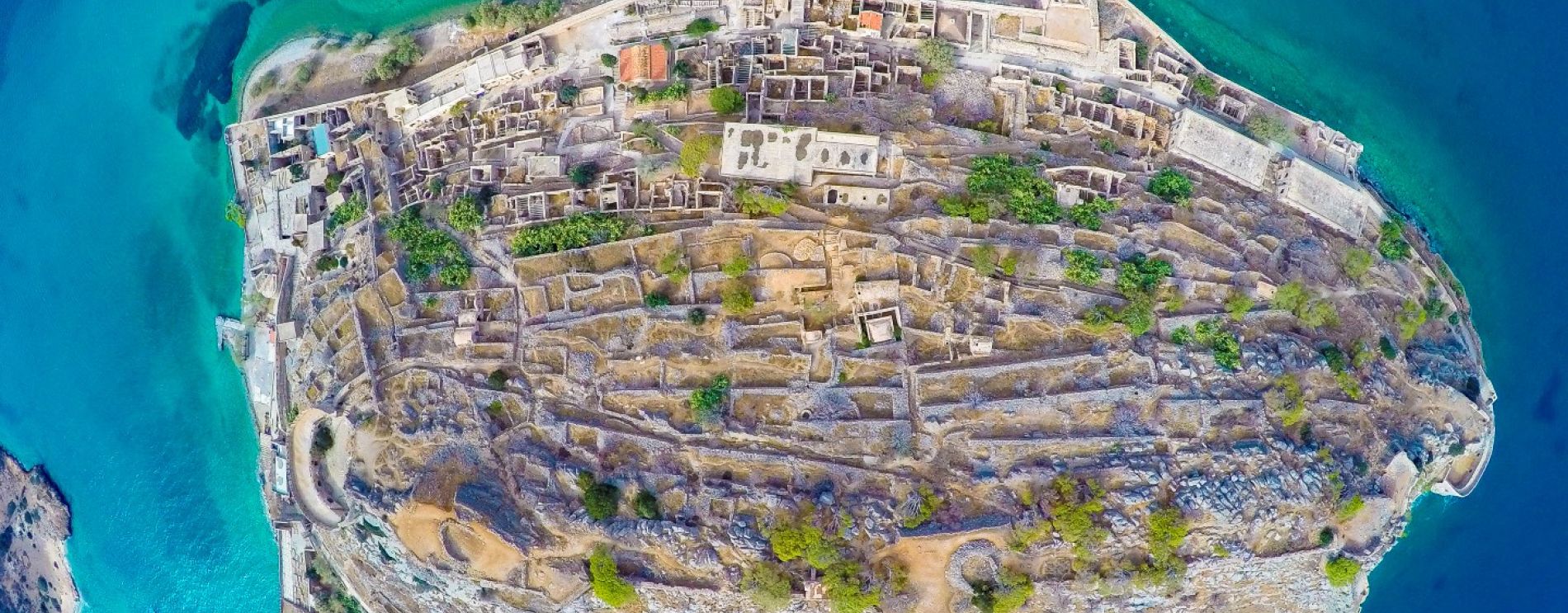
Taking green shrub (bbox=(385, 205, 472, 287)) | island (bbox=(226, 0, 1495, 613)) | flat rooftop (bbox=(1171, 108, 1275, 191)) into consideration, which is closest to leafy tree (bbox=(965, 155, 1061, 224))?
island (bbox=(226, 0, 1495, 613))

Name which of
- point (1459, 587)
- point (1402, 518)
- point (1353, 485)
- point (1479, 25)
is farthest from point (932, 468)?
point (1479, 25)

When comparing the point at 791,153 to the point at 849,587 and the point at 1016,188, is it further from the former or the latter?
the point at 849,587

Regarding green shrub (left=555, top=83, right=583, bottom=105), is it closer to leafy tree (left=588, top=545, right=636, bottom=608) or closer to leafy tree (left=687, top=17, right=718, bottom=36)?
leafy tree (left=687, top=17, right=718, bottom=36)

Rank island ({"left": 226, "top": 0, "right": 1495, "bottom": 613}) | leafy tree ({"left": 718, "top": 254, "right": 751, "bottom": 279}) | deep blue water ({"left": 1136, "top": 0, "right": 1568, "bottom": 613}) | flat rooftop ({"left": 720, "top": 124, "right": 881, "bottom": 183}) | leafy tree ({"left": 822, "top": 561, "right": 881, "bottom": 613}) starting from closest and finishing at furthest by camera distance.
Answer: leafy tree ({"left": 822, "top": 561, "right": 881, "bottom": 613})
island ({"left": 226, "top": 0, "right": 1495, "bottom": 613})
leafy tree ({"left": 718, "top": 254, "right": 751, "bottom": 279})
flat rooftop ({"left": 720, "top": 124, "right": 881, "bottom": 183})
deep blue water ({"left": 1136, "top": 0, "right": 1568, "bottom": 613})

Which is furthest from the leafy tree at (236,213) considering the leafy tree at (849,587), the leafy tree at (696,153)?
the leafy tree at (849,587)

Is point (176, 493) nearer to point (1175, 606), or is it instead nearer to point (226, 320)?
point (226, 320)

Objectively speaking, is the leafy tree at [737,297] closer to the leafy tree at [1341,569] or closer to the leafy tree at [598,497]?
the leafy tree at [598,497]

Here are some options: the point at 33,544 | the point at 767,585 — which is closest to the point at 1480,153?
the point at 767,585
